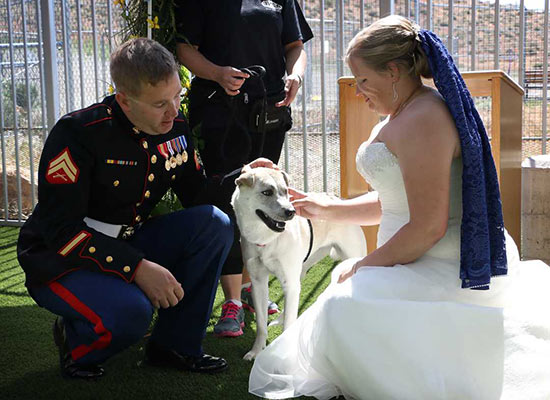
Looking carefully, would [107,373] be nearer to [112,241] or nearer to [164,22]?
[112,241]

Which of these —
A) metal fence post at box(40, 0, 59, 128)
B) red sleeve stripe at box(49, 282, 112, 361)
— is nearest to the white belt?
red sleeve stripe at box(49, 282, 112, 361)

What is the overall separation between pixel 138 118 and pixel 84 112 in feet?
0.66

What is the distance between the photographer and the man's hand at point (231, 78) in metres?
2.84

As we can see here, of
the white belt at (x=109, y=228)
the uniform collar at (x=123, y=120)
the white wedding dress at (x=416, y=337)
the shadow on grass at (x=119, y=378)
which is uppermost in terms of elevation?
the uniform collar at (x=123, y=120)

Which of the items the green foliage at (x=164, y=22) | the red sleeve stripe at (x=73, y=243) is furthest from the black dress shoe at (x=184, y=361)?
the green foliage at (x=164, y=22)

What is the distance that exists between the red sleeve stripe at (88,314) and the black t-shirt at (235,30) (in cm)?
132

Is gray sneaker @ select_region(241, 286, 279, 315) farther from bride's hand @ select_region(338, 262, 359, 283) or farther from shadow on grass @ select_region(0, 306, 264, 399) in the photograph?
bride's hand @ select_region(338, 262, 359, 283)

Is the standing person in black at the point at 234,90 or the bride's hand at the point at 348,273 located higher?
the standing person in black at the point at 234,90

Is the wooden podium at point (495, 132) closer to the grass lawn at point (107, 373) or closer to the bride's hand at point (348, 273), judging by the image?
the grass lawn at point (107, 373)

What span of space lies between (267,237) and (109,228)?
692 mm

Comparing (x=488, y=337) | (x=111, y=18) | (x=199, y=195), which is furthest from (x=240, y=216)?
(x=111, y=18)

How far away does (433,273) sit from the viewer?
2.11 meters

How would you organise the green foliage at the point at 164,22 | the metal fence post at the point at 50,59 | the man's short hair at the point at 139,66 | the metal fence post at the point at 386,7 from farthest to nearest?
1. the metal fence post at the point at 50,59
2. the metal fence post at the point at 386,7
3. the green foliage at the point at 164,22
4. the man's short hair at the point at 139,66

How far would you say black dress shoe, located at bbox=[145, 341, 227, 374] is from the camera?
247 cm
